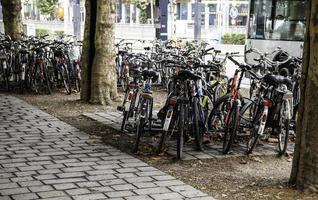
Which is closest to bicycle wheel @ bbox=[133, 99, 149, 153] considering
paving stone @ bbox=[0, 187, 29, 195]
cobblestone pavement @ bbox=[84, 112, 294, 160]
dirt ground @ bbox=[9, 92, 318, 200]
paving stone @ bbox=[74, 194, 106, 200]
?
dirt ground @ bbox=[9, 92, 318, 200]

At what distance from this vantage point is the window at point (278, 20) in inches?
543

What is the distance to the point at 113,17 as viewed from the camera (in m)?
10.2

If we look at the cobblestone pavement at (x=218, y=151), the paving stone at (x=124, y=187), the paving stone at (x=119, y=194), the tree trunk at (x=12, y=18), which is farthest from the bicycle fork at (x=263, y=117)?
the tree trunk at (x=12, y=18)

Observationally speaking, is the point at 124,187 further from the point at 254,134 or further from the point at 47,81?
the point at 47,81

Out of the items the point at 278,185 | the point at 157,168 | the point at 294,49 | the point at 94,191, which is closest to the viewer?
the point at 94,191

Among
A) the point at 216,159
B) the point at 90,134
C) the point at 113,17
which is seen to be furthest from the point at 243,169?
the point at 113,17

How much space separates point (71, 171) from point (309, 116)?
2.45 m

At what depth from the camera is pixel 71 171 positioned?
18.0 feet

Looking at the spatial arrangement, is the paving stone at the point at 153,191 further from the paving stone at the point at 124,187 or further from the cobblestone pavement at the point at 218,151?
the cobblestone pavement at the point at 218,151

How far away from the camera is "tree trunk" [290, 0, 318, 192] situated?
4.76 meters

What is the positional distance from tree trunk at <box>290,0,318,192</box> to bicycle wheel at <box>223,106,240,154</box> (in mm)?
1324

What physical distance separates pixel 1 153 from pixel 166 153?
195 centimetres

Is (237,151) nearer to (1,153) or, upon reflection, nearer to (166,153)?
(166,153)

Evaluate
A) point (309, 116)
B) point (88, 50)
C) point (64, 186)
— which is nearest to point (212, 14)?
point (88, 50)
